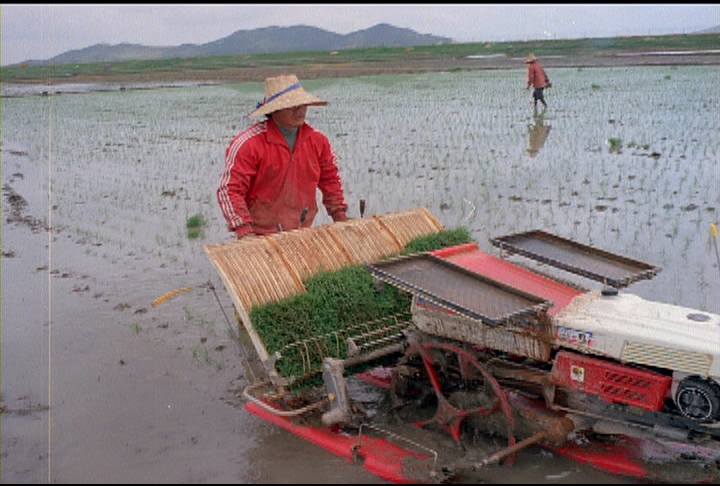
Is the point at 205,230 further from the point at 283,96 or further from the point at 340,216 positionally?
the point at 283,96

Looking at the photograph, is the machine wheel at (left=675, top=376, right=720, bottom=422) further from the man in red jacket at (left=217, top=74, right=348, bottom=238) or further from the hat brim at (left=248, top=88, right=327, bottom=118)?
the hat brim at (left=248, top=88, right=327, bottom=118)

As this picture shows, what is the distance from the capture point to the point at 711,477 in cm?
351

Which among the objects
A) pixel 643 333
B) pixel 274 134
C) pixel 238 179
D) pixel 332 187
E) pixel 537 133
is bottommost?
pixel 643 333

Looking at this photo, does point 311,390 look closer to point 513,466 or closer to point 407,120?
point 513,466

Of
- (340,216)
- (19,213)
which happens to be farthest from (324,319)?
(19,213)

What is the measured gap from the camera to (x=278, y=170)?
17.7 ft

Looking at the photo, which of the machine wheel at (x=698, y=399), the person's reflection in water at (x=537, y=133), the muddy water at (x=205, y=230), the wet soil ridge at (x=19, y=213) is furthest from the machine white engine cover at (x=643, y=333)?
the person's reflection in water at (x=537, y=133)

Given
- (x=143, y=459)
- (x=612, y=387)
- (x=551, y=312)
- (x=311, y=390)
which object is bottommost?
(x=143, y=459)

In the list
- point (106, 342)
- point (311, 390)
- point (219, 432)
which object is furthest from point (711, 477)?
point (106, 342)

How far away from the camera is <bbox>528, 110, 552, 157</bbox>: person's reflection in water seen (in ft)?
42.9

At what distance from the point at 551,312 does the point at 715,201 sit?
6375 mm

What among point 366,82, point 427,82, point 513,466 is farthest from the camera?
point 366,82

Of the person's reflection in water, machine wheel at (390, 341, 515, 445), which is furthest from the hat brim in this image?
the person's reflection in water

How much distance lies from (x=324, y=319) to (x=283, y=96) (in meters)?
1.74
